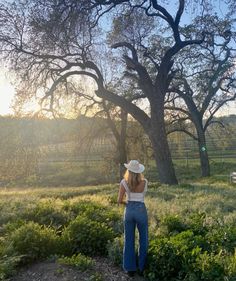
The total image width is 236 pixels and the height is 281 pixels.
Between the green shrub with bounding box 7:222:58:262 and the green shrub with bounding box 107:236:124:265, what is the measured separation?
1.06m

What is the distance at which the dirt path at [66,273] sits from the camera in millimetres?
5992

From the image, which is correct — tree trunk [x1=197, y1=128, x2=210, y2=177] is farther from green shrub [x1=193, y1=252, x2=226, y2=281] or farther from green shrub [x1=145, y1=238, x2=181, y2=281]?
green shrub [x1=193, y1=252, x2=226, y2=281]

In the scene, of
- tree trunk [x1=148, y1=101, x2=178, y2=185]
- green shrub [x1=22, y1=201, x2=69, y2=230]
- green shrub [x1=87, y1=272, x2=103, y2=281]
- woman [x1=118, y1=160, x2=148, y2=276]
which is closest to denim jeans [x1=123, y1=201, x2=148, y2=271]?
woman [x1=118, y1=160, x2=148, y2=276]

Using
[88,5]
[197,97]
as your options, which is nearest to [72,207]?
[88,5]

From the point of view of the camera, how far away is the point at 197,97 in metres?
29.5

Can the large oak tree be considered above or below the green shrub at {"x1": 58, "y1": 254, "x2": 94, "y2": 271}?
above

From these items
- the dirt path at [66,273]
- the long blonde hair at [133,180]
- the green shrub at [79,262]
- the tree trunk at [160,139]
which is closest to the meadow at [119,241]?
the green shrub at [79,262]

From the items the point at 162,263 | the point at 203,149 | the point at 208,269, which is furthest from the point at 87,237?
the point at 203,149

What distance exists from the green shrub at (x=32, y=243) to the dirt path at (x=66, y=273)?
0.24m

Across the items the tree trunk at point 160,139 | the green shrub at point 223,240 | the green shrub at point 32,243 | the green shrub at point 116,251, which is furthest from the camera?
the tree trunk at point 160,139

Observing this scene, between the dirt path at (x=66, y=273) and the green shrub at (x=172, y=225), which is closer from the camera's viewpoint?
the dirt path at (x=66, y=273)

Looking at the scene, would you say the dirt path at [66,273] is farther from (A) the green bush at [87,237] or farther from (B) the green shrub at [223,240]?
(B) the green shrub at [223,240]

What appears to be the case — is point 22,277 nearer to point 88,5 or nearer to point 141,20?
point 88,5

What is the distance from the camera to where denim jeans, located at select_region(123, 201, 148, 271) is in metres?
→ 6.29
